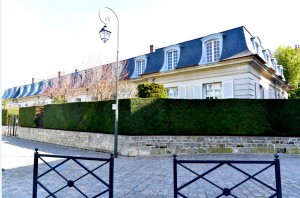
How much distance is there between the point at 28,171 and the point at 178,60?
1195cm

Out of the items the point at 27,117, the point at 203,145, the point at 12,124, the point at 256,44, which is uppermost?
the point at 256,44

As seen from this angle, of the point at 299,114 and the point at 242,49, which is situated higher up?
the point at 242,49

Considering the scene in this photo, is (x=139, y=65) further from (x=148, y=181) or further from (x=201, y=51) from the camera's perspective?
(x=148, y=181)

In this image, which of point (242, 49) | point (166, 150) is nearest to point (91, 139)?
point (166, 150)

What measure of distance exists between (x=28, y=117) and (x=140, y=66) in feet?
31.4

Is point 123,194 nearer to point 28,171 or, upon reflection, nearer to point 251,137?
point 28,171

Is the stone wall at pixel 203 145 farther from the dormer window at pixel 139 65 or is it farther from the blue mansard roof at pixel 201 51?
the dormer window at pixel 139 65

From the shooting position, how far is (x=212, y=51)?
14.0 meters

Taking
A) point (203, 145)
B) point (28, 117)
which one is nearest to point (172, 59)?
point (203, 145)

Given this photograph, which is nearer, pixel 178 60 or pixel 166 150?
pixel 166 150

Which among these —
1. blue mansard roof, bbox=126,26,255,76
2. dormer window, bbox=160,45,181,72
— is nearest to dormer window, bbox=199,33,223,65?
blue mansard roof, bbox=126,26,255,76

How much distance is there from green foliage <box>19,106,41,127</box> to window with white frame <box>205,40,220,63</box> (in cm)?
1261

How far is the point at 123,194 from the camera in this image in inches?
162

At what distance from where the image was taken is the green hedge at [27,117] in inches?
609
